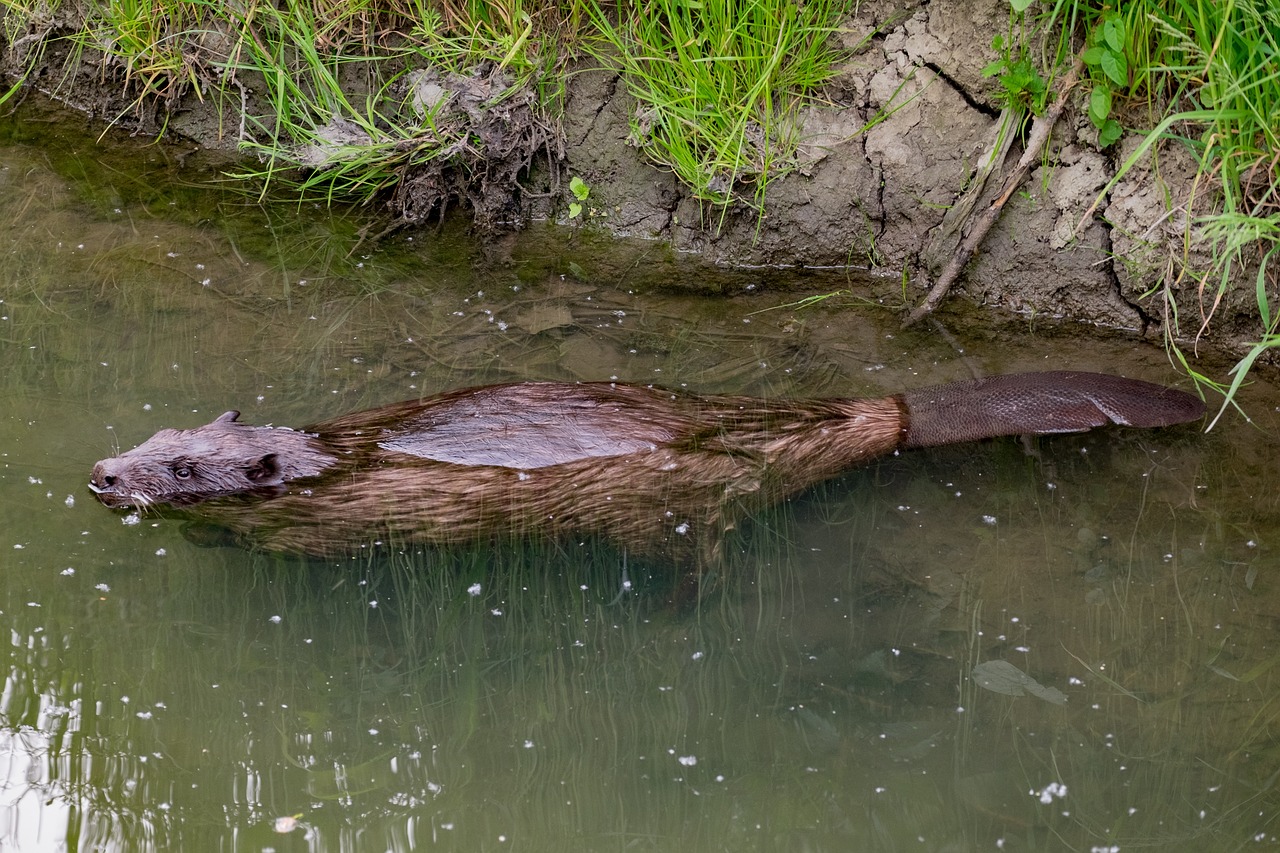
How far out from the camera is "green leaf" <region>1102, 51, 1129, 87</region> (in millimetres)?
3752

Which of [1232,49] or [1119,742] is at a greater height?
[1232,49]

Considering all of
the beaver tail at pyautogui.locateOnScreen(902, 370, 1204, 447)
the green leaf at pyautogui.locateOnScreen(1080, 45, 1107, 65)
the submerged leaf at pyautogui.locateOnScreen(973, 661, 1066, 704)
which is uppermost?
the green leaf at pyautogui.locateOnScreen(1080, 45, 1107, 65)

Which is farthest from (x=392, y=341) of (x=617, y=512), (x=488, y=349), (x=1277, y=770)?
(x=1277, y=770)

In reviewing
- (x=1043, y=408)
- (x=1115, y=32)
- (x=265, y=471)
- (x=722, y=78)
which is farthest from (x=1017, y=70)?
(x=265, y=471)

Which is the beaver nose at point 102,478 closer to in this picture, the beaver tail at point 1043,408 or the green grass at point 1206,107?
the beaver tail at point 1043,408

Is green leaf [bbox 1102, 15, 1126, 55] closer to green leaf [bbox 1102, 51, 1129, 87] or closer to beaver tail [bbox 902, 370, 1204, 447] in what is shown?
green leaf [bbox 1102, 51, 1129, 87]

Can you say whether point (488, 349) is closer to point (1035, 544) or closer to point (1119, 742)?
point (1035, 544)

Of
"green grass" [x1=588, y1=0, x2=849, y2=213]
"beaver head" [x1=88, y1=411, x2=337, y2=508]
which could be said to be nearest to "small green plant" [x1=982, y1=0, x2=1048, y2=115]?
→ "green grass" [x1=588, y1=0, x2=849, y2=213]

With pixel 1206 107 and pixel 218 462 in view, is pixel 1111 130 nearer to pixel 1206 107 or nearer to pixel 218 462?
pixel 1206 107

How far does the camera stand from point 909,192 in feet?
14.5

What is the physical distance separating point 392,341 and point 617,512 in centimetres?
128

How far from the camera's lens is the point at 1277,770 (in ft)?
8.46

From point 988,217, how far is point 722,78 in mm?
1112

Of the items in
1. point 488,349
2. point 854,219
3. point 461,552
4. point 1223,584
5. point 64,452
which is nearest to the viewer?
point 1223,584
